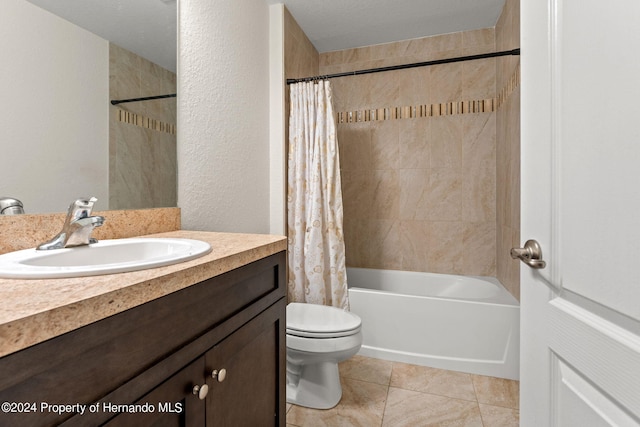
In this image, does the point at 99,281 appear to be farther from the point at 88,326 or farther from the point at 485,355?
the point at 485,355

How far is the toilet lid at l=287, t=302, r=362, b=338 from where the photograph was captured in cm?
158

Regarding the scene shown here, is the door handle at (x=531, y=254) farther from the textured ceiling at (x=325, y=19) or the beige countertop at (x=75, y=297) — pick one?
the textured ceiling at (x=325, y=19)

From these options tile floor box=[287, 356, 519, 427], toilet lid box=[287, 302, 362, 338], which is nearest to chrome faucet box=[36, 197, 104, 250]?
toilet lid box=[287, 302, 362, 338]

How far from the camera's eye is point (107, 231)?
43.0 inches

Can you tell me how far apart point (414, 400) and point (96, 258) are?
1608 mm

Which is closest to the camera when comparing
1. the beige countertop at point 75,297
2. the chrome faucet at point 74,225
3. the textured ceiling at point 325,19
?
the beige countertop at point 75,297

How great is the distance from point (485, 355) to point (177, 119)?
2.12m

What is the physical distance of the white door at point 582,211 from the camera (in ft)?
1.61

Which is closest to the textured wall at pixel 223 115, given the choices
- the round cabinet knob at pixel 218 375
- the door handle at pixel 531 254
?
the round cabinet knob at pixel 218 375

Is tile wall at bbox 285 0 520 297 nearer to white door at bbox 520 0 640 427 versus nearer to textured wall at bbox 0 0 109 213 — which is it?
textured wall at bbox 0 0 109 213

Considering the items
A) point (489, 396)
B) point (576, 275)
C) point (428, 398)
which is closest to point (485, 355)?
point (489, 396)

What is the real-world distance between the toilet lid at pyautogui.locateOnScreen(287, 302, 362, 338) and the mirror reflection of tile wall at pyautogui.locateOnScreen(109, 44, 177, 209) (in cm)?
86

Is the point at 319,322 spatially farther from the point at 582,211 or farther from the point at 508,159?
the point at 508,159

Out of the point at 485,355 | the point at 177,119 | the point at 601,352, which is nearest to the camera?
the point at 601,352
